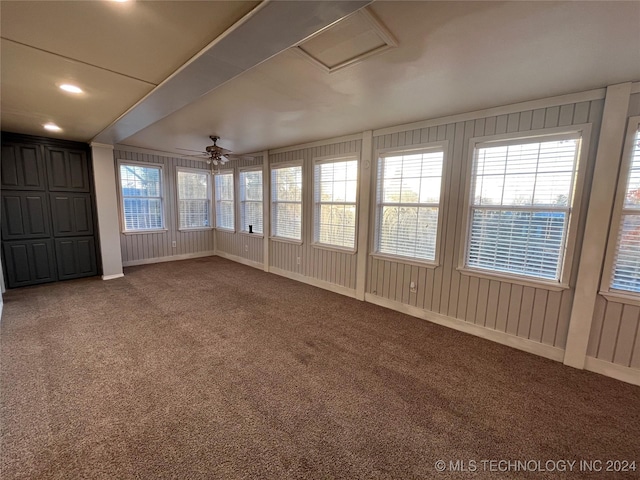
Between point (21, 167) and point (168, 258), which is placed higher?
point (21, 167)

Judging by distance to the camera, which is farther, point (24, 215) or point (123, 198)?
point (123, 198)

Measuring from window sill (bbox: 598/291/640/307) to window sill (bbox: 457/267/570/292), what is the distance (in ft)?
0.89

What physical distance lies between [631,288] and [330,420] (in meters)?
2.86

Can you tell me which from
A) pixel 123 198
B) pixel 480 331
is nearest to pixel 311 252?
pixel 480 331

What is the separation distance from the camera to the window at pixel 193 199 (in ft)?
21.5

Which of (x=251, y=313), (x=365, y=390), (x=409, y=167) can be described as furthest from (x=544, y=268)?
(x=251, y=313)

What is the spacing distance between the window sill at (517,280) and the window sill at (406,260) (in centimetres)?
34

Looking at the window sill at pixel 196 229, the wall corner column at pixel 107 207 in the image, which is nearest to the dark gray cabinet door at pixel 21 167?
the wall corner column at pixel 107 207

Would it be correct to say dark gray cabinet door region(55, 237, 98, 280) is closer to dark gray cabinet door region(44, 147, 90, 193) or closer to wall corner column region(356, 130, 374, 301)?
dark gray cabinet door region(44, 147, 90, 193)

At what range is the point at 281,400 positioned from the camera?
204 cm

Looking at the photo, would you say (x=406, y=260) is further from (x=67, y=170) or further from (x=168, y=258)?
(x=67, y=170)

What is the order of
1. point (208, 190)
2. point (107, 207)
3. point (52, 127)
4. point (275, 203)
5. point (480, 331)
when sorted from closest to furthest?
1. point (480, 331)
2. point (52, 127)
3. point (107, 207)
4. point (275, 203)
5. point (208, 190)

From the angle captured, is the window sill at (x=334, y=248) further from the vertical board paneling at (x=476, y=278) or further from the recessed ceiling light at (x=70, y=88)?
the recessed ceiling light at (x=70, y=88)

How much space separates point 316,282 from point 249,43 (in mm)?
3882
